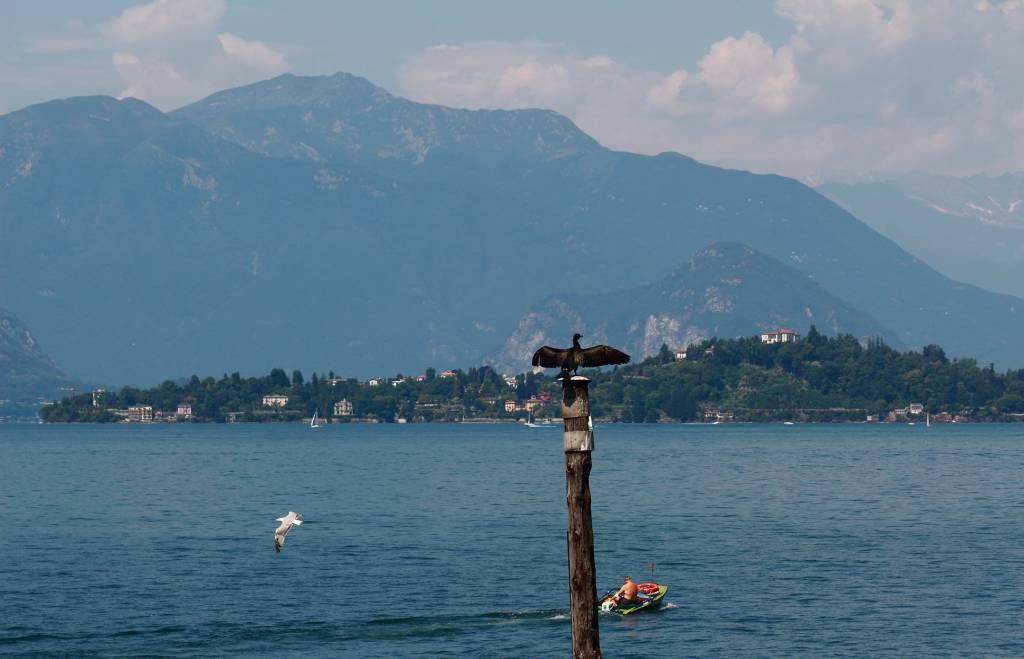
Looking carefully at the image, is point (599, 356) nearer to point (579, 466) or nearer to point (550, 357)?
point (550, 357)

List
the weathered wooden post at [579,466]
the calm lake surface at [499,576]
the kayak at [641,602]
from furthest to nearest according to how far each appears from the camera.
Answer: the kayak at [641,602] → the calm lake surface at [499,576] → the weathered wooden post at [579,466]

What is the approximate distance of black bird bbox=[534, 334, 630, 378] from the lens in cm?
3684

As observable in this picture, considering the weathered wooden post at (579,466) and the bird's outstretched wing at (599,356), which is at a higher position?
the bird's outstretched wing at (599,356)

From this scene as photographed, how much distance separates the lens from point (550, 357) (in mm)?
36875

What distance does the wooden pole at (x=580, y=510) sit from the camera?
37219 millimetres

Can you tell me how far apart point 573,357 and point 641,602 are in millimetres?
54158

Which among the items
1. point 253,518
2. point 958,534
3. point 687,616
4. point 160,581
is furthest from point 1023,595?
point 253,518

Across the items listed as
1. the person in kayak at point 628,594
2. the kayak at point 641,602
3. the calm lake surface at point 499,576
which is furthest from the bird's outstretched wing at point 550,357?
the kayak at point 641,602

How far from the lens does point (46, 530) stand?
14088 centimetres

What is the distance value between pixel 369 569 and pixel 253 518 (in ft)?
150

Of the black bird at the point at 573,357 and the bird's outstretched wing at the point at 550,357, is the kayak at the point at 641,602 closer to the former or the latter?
the black bird at the point at 573,357

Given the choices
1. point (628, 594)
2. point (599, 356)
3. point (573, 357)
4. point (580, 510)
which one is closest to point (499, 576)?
point (628, 594)

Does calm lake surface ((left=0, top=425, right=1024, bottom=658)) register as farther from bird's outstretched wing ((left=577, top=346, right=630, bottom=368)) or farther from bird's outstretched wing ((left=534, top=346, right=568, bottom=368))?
bird's outstretched wing ((left=534, top=346, right=568, bottom=368))

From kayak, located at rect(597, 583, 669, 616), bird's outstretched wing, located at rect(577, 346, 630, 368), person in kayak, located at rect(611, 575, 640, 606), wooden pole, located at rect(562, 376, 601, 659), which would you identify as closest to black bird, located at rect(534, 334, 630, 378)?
bird's outstretched wing, located at rect(577, 346, 630, 368)
